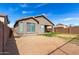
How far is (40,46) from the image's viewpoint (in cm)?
785

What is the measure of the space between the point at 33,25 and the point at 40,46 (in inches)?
33.0

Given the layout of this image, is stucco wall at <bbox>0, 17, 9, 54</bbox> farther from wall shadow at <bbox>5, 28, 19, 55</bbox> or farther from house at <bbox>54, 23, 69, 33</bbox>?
house at <bbox>54, 23, 69, 33</bbox>

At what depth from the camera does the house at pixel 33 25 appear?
7.82m

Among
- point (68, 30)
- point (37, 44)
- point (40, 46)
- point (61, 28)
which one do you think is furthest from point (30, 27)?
point (68, 30)

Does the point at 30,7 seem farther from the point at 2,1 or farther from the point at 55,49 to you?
the point at 55,49

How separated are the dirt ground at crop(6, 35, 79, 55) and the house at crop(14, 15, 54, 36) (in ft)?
0.75

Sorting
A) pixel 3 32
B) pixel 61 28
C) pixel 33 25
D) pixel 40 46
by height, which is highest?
pixel 33 25

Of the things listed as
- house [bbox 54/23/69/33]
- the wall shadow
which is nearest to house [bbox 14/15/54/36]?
house [bbox 54/23/69/33]

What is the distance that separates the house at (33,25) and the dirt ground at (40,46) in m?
0.23

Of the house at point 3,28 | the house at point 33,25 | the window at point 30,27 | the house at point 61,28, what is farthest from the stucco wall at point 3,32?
the house at point 61,28

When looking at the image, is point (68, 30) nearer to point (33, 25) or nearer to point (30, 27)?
point (33, 25)
